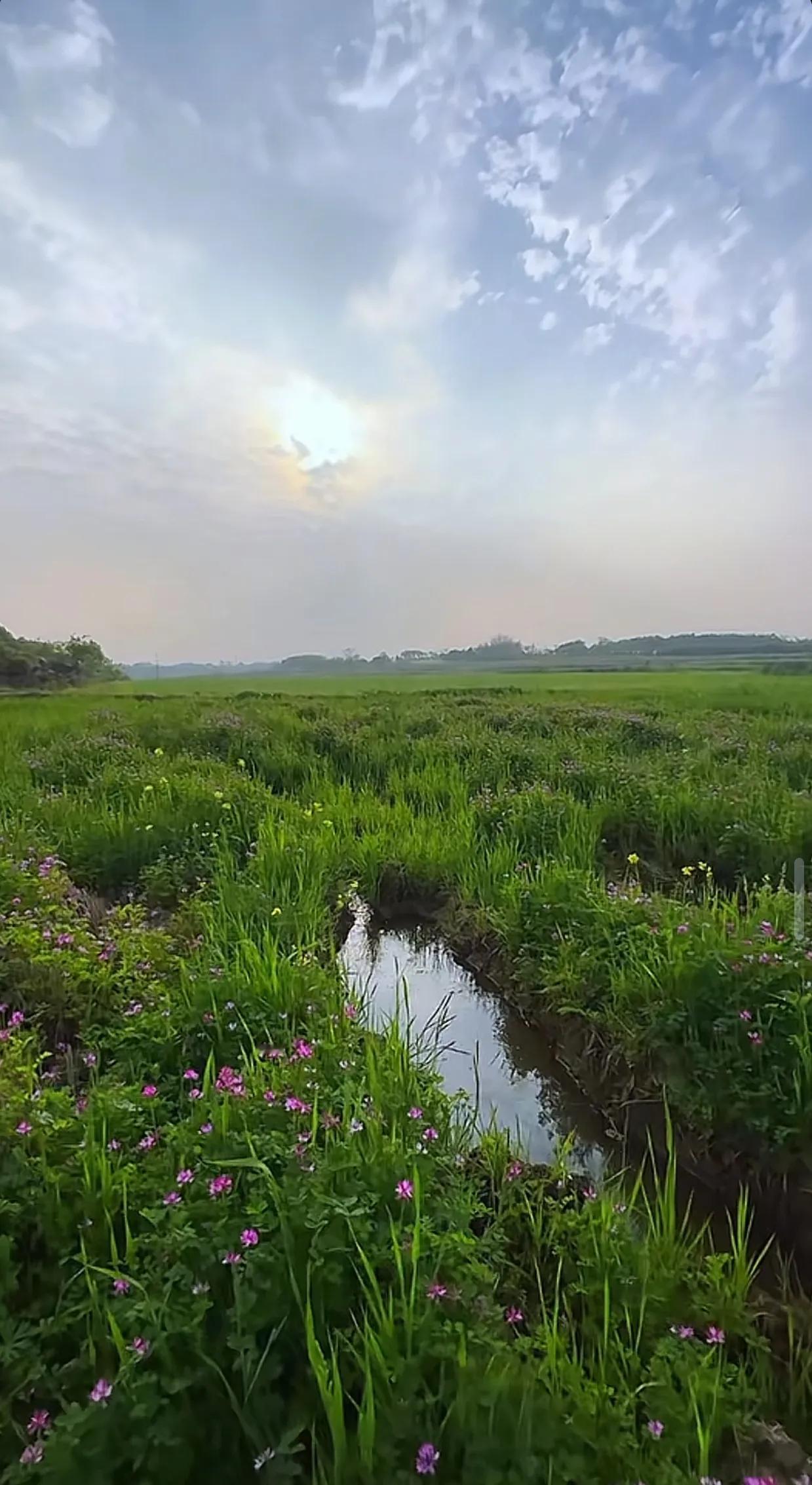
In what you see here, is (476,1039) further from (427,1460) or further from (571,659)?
(571,659)

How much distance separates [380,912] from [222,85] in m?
5.72

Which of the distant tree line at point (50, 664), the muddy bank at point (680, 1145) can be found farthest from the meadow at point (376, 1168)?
the distant tree line at point (50, 664)

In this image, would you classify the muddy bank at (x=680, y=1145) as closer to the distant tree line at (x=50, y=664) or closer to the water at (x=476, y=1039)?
the water at (x=476, y=1039)

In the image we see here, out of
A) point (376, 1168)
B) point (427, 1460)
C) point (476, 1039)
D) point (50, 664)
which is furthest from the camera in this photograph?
point (50, 664)

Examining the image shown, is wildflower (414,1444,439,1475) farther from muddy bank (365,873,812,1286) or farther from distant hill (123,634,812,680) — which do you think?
distant hill (123,634,812,680)

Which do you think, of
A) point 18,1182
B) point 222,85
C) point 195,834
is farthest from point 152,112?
point 18,1182

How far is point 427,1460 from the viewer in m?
0.88

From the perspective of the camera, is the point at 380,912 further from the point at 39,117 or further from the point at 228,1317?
the point at 39,117

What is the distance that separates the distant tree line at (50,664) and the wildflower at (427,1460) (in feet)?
25.0

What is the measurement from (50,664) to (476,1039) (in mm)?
7129

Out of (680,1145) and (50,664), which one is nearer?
(680,1145)

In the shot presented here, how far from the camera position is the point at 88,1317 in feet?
3.59

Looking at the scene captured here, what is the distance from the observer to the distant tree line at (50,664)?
7375 millimetres

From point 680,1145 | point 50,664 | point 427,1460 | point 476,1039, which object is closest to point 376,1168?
point 427,1460
